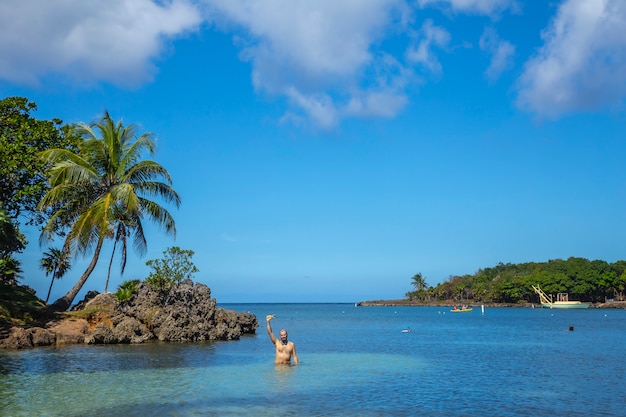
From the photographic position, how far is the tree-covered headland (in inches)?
5433

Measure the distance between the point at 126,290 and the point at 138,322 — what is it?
2621 millimetres

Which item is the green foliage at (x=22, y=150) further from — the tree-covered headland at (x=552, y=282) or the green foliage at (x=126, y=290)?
the tree-covered headland at (x=552, y=282)

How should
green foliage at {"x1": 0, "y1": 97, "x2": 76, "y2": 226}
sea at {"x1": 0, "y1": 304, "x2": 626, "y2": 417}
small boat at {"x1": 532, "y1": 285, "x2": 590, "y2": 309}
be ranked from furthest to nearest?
small boat at {"x1": 532, "y1": 285, "x2": 590, "y2": 309} < green foliage at {"x1": 0, "y1": 97, "x2": 76, "y2": 226} < sea at {"x1": 0, "y1": 304, "x2": 626, "y2": 417}

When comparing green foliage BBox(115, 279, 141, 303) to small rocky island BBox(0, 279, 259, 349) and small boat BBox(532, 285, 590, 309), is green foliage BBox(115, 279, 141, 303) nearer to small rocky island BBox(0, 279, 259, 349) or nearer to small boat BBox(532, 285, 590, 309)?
small rocky island BBox(0, 279, 259, 349)

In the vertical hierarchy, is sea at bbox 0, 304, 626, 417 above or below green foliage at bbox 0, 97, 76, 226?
below

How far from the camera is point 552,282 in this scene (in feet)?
462

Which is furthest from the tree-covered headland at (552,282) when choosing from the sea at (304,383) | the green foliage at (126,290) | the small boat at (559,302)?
the green foliage at (126,290)

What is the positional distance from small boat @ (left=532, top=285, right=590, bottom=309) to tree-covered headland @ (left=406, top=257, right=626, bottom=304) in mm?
1543

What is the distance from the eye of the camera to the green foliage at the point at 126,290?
34812 mm

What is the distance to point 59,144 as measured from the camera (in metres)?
32.9

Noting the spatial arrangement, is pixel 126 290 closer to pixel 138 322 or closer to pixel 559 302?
pixel 138 322

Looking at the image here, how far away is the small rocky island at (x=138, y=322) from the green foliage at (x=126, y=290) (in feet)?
0.84

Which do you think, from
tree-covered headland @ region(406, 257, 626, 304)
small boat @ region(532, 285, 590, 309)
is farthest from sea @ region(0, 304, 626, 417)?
tree-covered headland @ region(406, 257, 626, 304)

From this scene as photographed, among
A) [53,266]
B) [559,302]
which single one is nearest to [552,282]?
[559,302]
